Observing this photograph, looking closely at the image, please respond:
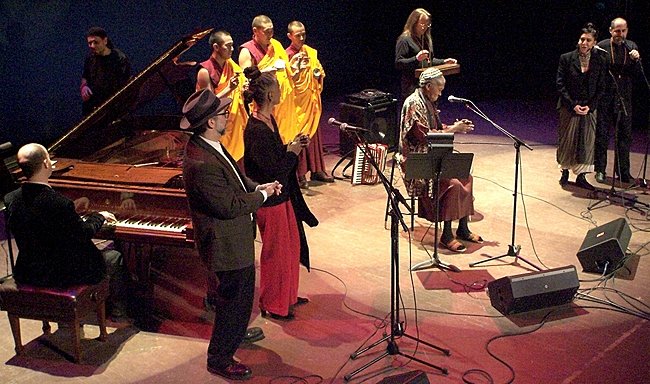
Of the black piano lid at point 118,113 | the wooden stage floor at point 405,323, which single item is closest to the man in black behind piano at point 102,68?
the black piano lid at point 118,113

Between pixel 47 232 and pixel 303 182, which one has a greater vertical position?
pixel 47 232

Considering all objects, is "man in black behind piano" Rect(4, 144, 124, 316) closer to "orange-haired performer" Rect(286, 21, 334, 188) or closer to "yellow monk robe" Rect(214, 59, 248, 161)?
"yellow monk robe" Rect(214, 59, 248, 161)

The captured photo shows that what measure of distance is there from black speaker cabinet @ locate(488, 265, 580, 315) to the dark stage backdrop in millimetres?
6753

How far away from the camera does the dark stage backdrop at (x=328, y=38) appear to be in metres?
10.0

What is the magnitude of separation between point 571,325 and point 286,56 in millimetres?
4414

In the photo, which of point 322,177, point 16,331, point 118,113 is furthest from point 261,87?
point 322,177

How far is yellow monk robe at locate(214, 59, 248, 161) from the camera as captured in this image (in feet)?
25.8

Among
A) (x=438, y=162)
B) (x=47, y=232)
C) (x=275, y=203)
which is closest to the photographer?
(x=47, y=232)

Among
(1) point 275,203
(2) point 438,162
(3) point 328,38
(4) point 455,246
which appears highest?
(3) point 328,38

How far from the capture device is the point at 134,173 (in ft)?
19.3

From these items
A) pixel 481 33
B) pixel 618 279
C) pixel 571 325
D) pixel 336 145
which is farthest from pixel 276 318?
pixel 481 33

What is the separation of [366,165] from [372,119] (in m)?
1.19

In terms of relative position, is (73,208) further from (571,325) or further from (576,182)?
(576,182)

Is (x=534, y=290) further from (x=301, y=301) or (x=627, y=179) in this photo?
(x=627, y=179)
